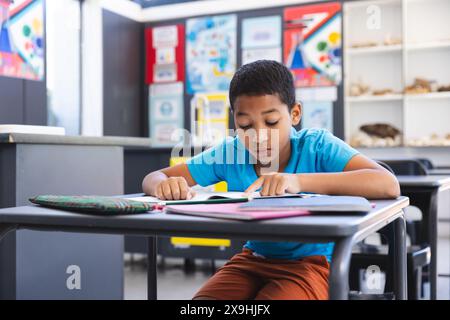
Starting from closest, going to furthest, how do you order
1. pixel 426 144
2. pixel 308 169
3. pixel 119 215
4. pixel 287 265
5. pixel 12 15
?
pixel 119 215, pixel 287 265, pixel 308 169, pixel 12 15, pixel 426 144

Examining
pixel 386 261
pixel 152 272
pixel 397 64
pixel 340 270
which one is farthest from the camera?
pixel 397 64

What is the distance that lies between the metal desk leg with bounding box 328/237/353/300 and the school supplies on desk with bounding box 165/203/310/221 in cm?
9

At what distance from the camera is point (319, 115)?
17.0 ft

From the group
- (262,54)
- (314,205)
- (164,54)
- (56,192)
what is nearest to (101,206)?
(314,205)

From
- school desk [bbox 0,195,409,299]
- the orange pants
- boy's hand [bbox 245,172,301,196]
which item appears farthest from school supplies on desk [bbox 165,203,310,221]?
the orange pants

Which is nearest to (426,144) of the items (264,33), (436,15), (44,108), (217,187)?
(436,15)

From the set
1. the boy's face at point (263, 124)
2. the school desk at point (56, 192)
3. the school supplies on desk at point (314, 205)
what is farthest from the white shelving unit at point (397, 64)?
the school supplies on desk at point (314, 205)

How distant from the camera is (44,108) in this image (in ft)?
12.8

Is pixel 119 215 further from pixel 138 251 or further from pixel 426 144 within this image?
pixel 426 144

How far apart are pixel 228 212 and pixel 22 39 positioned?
11.7ft

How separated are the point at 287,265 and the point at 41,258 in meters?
1.09

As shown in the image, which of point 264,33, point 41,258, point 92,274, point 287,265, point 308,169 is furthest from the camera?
point 264,33

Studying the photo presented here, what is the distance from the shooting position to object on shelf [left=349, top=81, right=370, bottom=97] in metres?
5.14

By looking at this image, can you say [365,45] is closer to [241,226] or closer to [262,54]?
[262,54]
